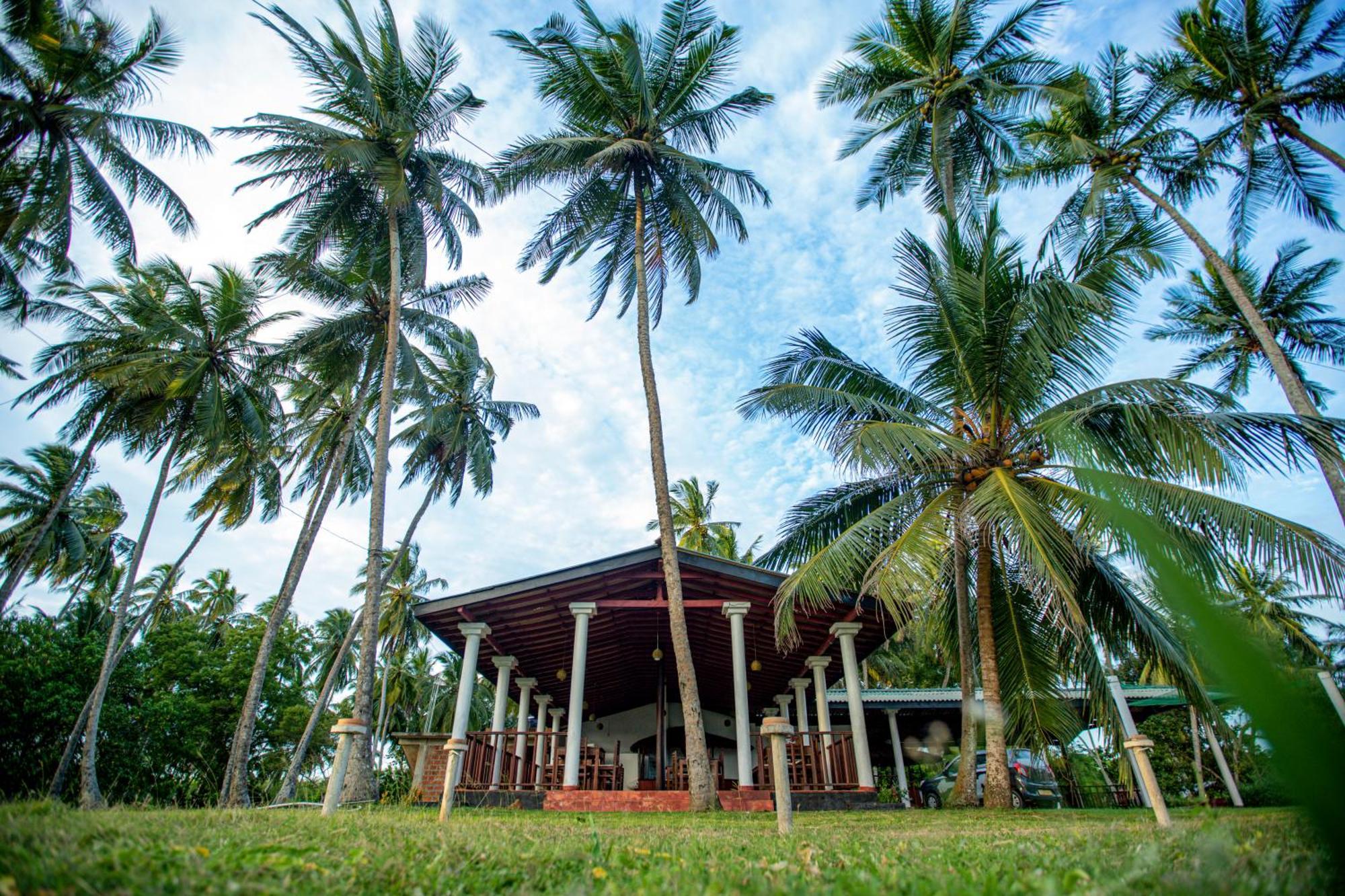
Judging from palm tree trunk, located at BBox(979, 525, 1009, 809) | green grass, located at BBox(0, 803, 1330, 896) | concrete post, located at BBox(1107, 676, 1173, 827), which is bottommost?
green grass, located at BBox(0, 803, 1330, 896)

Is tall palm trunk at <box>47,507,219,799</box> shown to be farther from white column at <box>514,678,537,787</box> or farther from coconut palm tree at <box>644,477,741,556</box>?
coconut palm tree at <box>644,477,741,556</box>

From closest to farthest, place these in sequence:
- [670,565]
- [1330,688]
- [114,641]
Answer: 1. [1330,688]
2. [670,565]
3. [114,641]

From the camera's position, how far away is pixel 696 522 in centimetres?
2447

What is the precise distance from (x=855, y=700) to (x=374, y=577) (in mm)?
9125

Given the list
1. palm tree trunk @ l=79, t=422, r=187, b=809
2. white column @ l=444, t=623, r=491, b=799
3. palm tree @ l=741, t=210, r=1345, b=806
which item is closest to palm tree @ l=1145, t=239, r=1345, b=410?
palm tree @ l=741, t=210, r=1345, b=806

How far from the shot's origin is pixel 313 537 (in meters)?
16.6

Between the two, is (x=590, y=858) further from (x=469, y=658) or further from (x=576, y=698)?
(x=469, y=658)

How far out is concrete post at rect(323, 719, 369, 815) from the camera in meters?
5.34

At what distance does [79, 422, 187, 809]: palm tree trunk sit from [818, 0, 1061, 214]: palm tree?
742 inches

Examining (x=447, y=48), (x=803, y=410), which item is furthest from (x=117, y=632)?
(x=803, y=410)

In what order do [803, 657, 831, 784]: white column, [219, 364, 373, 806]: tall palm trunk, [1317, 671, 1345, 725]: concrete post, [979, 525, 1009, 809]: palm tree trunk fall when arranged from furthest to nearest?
[219, 364, 373, 806]: tall palm trunk
[803, 657, 831, 784]: white column
[1317, 671, 1345, 725]: concrete post
[979, 525, 1009, 809]: palm tree trunk

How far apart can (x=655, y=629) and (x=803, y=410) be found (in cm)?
617

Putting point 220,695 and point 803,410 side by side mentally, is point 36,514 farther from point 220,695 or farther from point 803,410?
point 803,410

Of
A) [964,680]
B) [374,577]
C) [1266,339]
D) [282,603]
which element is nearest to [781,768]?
[964,680]
